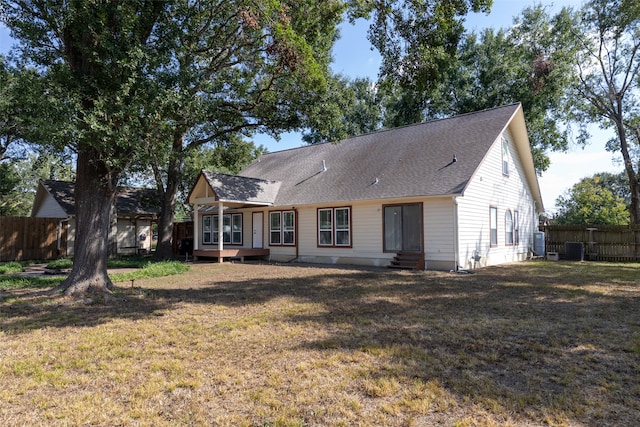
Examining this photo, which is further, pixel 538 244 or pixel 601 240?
pixel 538 244

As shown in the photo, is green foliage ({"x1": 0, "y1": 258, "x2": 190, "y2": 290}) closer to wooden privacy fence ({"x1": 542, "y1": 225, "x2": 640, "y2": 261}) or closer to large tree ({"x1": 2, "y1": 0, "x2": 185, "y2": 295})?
large tree ({"x1": 2, "y1": 0, "x2": 185, "y2": 295})

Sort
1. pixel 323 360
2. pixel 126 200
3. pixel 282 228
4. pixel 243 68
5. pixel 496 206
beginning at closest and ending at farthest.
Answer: pixel 323 360
pixel 243 68
pixel 496 206
pixel 282 228
pixel 126 200

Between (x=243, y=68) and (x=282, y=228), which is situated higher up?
(x=243, y=68)

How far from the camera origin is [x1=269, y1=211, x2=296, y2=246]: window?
726 inches

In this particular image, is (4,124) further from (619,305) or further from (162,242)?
(619,305)

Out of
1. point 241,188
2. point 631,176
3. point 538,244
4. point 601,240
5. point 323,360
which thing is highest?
point 631,176

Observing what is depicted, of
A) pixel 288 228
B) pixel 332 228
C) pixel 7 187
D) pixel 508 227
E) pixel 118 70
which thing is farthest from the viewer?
pixel 7 187

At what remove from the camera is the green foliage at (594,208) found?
2884 cm

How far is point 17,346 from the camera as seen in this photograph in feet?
16.7

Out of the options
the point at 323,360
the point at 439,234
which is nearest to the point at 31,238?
the point at 439,234

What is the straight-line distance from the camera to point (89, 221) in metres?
8.38

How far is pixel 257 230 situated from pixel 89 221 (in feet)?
38.0

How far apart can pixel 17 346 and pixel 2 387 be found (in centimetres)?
153

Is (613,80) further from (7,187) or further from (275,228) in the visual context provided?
(7,187)
